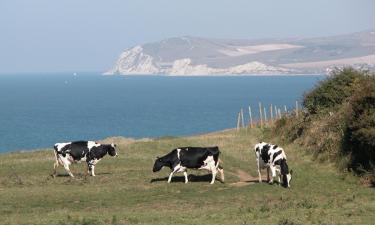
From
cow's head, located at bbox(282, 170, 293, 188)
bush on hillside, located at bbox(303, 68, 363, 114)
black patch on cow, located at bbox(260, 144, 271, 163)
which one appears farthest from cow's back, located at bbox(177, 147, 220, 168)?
bush on hillside, located at bbox(303, 68, 363, 114)

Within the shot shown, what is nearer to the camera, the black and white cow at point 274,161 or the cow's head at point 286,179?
the cow's head at point 286,179

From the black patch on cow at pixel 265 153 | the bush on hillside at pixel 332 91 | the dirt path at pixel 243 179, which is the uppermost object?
the bush on hillside at pixel 332 91

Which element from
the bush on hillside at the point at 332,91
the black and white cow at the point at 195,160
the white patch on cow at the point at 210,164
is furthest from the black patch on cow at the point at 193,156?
the bush on hillside at the point at 332,91

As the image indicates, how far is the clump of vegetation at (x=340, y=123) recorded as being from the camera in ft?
109

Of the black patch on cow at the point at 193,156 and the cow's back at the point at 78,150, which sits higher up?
the cow's back at the point at 78,150

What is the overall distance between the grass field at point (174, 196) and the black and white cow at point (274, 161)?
2.18 feet

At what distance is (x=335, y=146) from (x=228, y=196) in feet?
41.4

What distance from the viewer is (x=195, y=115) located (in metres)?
172

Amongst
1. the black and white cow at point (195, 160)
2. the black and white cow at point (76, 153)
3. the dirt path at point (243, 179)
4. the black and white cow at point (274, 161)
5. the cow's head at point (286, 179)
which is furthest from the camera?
the black and white cow at point (76, 153)

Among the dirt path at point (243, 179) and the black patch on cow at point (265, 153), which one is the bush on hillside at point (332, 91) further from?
the black patch on cow at point (265, 153)

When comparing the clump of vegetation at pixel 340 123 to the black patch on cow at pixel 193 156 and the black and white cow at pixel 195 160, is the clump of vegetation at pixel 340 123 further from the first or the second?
the black patch on cow at pixel 193 156

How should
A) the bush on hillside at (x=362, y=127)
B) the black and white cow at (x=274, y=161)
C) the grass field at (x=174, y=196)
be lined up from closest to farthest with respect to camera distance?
the grass field at (x=174, y=196), the black and white cow at (x=274, y=161), the bush on hillside at (x=362, y=127)

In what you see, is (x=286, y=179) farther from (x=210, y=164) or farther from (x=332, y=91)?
(x=332, y=91)

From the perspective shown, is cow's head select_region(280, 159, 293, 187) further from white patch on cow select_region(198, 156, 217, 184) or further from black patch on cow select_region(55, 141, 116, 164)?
Result: black patch on cow select_region(55, 141, 116, 164)
